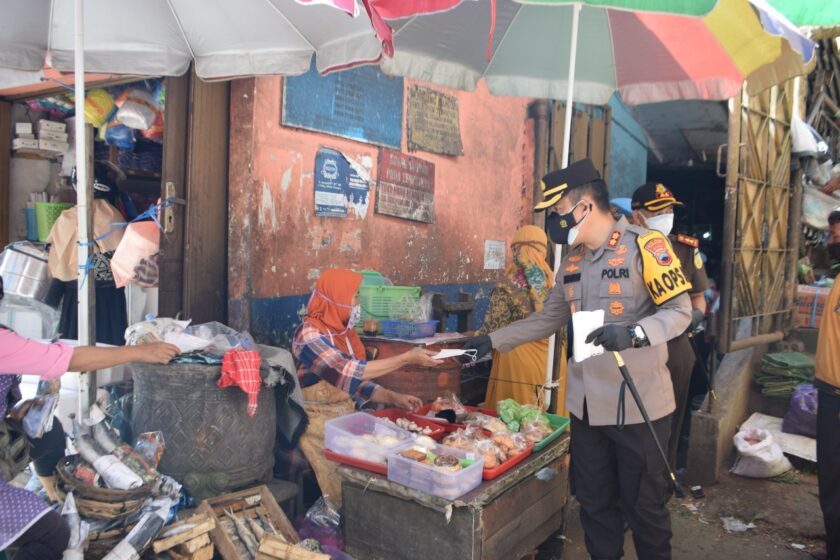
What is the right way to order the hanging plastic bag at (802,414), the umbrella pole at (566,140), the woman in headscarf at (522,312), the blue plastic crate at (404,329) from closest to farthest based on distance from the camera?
the umbrella pole at (566,140)
the blue plastic crate at (404,329)
the woman in headscarf at (522,312)
the hanging plastic bag at (802,414)

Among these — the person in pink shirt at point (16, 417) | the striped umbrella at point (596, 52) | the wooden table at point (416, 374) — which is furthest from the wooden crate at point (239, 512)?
the striped umbrella at point (596, 52)

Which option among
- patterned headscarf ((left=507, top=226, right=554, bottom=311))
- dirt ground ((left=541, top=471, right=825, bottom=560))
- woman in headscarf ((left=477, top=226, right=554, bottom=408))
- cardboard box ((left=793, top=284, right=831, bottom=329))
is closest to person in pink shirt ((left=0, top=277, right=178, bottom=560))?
dirt ground ((left=541, top=471, right=825, bottom=560))

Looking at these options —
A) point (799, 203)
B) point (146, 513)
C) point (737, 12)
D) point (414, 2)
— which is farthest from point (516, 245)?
point (799, 203)

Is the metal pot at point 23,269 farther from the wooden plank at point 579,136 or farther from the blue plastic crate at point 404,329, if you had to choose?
the wooden plank at point 579,136

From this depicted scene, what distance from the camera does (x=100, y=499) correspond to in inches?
115

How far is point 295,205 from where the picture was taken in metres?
5.04

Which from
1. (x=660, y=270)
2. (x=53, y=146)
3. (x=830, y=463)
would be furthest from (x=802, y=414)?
(x=53, y=146)

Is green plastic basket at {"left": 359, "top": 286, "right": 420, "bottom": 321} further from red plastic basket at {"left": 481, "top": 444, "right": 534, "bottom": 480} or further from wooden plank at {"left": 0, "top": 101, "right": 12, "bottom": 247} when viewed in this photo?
wooden plank at {"left": 0, "top": 101, "right": 12, "bottom": 247}

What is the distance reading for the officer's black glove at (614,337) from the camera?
281 cm

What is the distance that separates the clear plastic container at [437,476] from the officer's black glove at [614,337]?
806mm

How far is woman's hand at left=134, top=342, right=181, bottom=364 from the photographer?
3.01m

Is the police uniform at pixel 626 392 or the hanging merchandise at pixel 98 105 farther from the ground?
the hanging merchandise at pixel 98 105

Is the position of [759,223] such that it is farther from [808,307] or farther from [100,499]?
[100,499]

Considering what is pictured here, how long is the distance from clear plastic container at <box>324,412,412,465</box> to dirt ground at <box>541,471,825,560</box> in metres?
1.47
